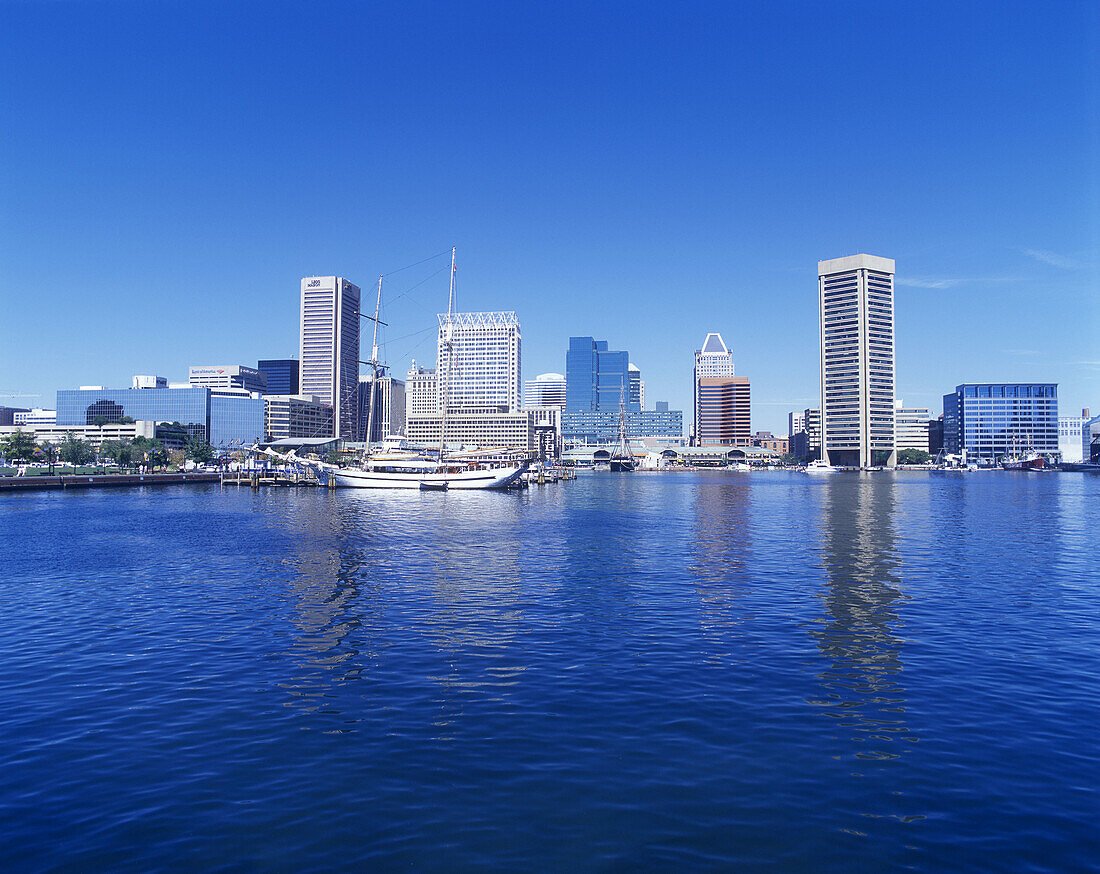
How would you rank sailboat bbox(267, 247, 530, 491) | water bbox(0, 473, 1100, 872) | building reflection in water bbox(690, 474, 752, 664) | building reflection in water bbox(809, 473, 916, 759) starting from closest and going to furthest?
water bbox(0, 473, 1100, 872) < building reflection in water bbox(809, 473, 916, 759) < building reflection in water bbox(690, 474, 752, 664) < sailboat bbox(267, 247, 530, 491)

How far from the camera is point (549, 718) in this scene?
65.8 ft

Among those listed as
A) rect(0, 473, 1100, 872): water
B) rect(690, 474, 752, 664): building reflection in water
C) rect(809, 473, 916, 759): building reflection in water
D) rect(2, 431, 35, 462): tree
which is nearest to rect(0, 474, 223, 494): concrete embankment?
rect(2, 431, 35, 462): tree

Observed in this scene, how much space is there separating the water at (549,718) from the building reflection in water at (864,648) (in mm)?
159

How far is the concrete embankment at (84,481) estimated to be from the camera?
440ft

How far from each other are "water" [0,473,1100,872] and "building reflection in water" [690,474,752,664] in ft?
1.27

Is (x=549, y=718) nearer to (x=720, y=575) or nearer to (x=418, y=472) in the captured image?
(x=720, y=575)

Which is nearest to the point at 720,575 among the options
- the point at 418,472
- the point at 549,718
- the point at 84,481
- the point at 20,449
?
the point at 549,718

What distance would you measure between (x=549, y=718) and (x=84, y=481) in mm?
161980

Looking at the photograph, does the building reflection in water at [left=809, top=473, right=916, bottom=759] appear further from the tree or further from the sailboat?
the tree

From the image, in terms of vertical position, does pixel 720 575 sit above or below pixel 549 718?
below

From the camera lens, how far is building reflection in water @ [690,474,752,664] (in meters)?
28.8

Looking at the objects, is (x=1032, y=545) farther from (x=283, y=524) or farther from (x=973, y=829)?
(x=283, y=524)

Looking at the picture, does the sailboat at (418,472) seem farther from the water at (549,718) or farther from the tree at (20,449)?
the water at (549,718)

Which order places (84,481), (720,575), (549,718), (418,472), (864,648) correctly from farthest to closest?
(418,472)
(84,481)
(720,575)
(864,648)
(549,718)
